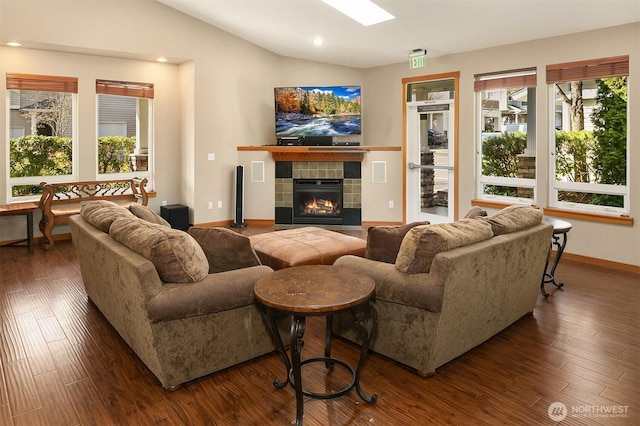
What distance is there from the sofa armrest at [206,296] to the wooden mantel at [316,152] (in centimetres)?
467

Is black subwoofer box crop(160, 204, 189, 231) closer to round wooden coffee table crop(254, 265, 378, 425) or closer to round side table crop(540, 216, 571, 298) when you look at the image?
round wooden coffee table crop(254, 265, 378, 425)

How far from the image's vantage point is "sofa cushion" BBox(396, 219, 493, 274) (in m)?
2.60

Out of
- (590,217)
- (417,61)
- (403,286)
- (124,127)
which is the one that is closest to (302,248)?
(403,286)

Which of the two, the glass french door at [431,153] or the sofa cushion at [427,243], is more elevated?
the glass french door at [431,153]

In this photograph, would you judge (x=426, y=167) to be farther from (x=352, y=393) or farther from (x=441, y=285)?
(x=352, y=393)

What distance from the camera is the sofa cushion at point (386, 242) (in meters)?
2.97

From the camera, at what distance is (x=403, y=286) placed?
8.63 feet

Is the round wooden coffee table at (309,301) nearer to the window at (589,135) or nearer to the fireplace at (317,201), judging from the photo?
the window at (589,135)

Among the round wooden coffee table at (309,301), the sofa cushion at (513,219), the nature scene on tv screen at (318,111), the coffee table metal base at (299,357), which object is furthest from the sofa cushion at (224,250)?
the nature scene on tv screen at (318,111)

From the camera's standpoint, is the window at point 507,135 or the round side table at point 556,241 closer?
the round side table at point 556,241

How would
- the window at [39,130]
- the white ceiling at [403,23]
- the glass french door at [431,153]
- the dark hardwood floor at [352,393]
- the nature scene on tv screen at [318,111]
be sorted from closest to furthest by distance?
the dark hardwood floor at [352,393]
the white ceiling at [403,23]
the window at [39,130]
the glass french door at [431,153]
the nature scene on tv screen at [318,111]

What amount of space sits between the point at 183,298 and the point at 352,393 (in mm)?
1044

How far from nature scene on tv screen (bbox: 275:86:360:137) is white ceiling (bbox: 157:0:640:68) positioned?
0.62 meters

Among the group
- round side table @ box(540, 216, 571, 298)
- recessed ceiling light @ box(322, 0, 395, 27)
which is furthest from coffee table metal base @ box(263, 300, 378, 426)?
recessed ceiling light @ box(322, 0, 395, 27)
